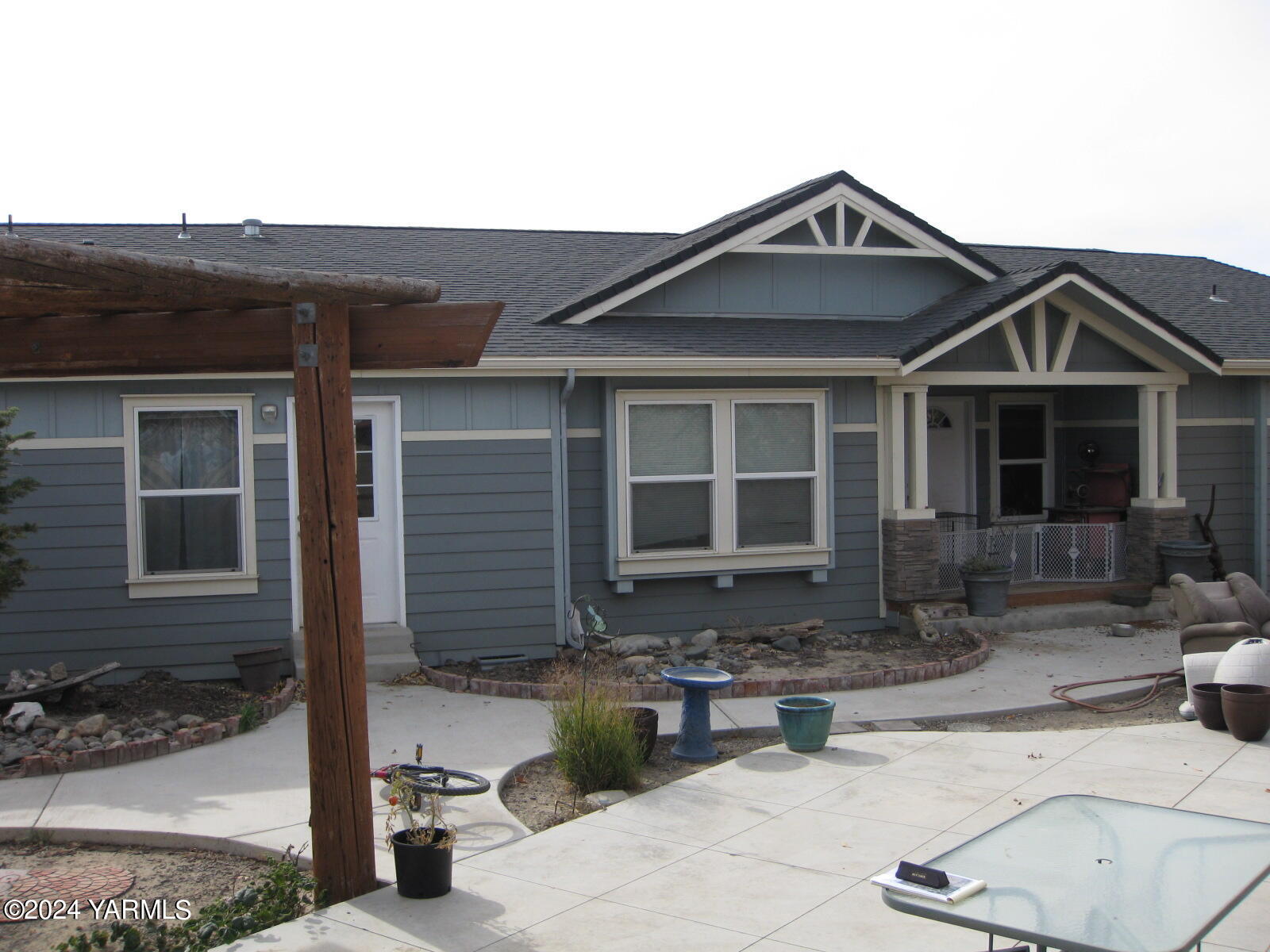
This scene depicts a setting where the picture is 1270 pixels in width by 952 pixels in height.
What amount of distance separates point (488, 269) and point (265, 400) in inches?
141

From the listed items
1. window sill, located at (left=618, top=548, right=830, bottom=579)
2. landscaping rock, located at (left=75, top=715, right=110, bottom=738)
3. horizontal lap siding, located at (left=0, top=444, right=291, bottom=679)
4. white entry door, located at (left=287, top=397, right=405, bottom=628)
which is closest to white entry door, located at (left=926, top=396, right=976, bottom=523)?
window sill, located at (left=618, top=548, right=830, bottom=579)

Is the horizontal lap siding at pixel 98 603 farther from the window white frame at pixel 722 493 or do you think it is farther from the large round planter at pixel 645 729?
the large round planter at pixel 645 729

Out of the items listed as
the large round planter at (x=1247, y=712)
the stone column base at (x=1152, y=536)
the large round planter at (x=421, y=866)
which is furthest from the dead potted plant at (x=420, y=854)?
the stone column base at (x=1152, y=536)

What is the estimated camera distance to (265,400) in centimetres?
972

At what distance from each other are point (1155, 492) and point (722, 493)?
5.21m

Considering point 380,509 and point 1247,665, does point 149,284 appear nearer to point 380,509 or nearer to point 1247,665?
point 380,509

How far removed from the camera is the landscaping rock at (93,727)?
293 inches

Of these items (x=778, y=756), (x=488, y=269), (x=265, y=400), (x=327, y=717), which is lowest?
(x=778, y=756)

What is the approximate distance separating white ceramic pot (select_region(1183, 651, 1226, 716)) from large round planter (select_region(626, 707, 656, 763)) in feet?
13.2

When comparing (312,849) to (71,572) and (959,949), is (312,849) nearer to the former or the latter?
(959,949)

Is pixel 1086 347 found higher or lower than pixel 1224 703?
higher

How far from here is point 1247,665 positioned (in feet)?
25.8

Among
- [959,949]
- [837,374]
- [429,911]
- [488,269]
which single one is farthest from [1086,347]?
[429,911]

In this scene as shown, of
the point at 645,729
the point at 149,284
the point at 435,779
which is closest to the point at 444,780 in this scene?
the point at 435,779
